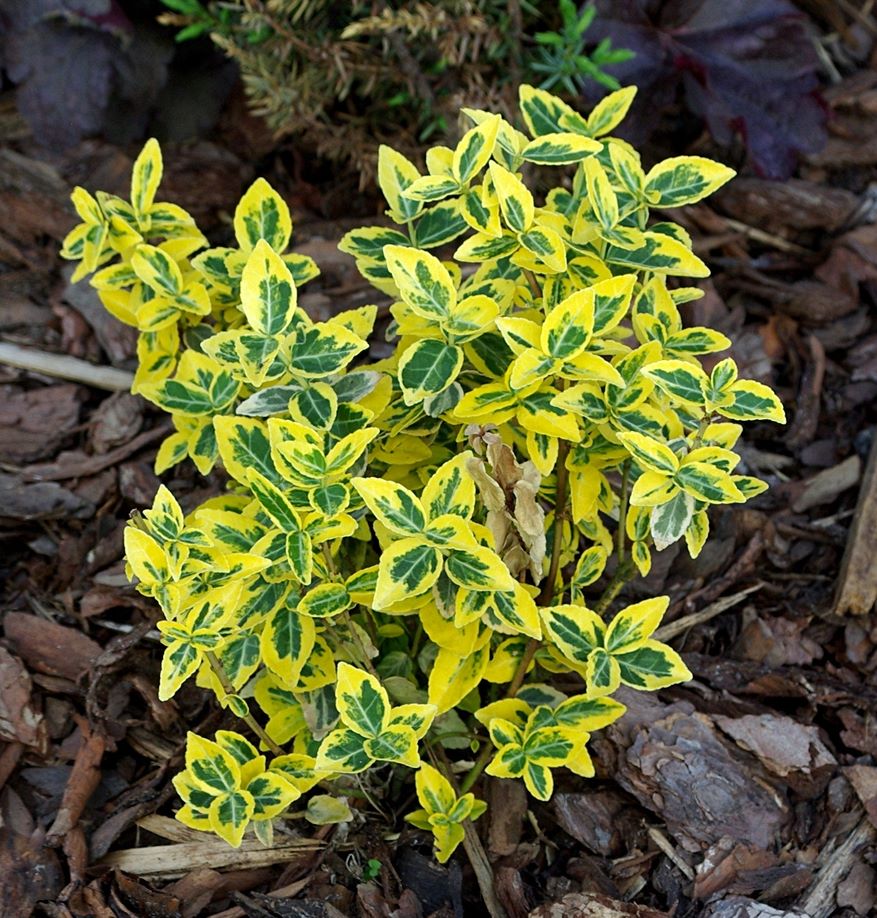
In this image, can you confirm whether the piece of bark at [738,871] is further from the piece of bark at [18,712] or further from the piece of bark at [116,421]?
the piece of bark at [116,421]

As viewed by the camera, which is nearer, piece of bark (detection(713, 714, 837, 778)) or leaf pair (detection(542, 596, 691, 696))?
leaf pair (detection(542, 596, 691, 696))

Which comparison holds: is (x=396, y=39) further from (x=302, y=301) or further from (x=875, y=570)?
(x=875, y=570)

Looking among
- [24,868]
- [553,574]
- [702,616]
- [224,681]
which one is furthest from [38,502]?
[702,616]

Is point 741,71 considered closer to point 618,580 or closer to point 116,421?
point 618,580

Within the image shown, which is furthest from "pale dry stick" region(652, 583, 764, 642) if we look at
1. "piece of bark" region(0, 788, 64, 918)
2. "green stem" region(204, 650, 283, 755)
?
"piece of bark" region(0, 788, 64, 918)

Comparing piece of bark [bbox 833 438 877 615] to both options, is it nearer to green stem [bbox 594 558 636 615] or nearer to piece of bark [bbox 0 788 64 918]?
green stem [bbox 594 558 636 615]

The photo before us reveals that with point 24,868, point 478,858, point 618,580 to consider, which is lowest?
point 24,868

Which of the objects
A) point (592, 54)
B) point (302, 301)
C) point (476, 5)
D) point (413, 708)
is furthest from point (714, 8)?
point (413, 708)
